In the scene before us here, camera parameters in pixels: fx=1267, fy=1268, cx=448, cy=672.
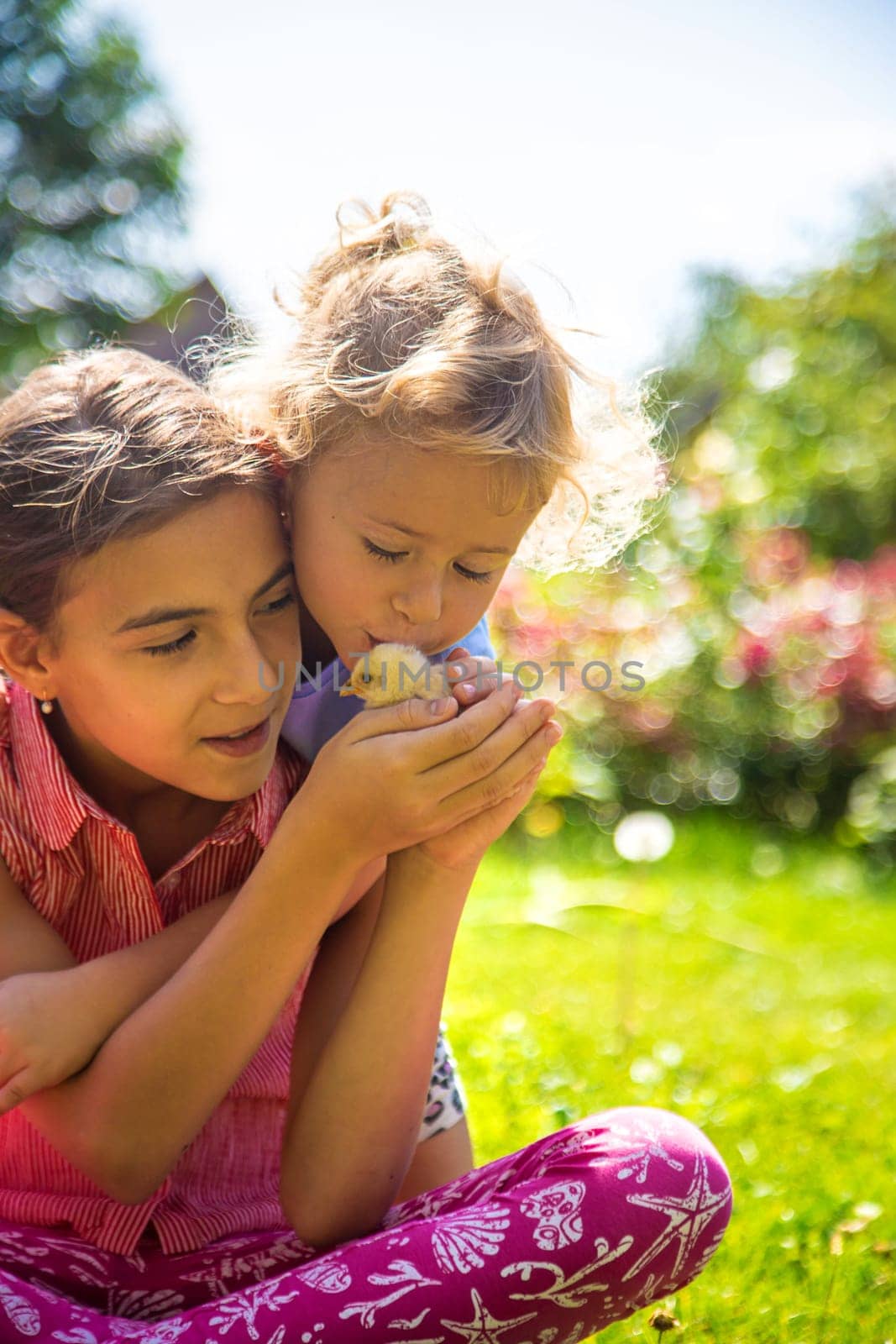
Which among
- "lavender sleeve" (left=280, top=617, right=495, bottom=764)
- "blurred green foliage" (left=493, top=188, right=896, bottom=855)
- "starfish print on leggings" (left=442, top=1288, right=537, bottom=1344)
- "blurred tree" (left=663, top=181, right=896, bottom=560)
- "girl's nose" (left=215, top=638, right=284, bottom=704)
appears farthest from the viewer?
"blurred tree" (left=663, top=181, right=896, bottom=560)

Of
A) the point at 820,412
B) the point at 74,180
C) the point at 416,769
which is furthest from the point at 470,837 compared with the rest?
the point at 74,180

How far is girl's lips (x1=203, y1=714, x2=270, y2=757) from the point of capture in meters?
1.92

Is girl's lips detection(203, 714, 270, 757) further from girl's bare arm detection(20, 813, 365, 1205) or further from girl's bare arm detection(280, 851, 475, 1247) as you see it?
girl's bare arm detection(280, 851, 475, 1247)

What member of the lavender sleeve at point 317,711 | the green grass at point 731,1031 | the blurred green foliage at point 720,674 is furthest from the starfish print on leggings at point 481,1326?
Result: the blurred green foliage at point 720,674

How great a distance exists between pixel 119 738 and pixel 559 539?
102 cm

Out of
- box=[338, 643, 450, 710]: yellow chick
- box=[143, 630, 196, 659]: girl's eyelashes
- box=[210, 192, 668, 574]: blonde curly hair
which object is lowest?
box=[338, 643, 450, 710]: yellow chick

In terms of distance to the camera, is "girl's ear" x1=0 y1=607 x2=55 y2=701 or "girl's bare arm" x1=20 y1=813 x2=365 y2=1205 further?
"girl's ear" x1=0 y1=607 x2=55 y2=701

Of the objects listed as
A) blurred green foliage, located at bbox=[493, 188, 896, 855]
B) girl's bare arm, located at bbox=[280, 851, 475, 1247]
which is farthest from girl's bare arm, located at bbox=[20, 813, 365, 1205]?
blurred green foliage, located at bbox=[493, 188, 896, 855]

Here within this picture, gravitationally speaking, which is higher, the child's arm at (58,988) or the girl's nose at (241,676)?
the girl's nose at (241,676)

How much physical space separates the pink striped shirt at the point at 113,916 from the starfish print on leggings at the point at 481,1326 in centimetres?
51

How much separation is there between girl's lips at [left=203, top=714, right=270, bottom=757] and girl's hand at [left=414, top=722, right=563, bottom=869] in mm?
288

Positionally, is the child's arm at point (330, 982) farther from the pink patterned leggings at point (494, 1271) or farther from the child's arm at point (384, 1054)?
the pink patterned leggings at point (494, 1271)

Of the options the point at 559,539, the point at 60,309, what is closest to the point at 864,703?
the point at 559,539

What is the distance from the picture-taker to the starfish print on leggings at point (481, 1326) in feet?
5.32
